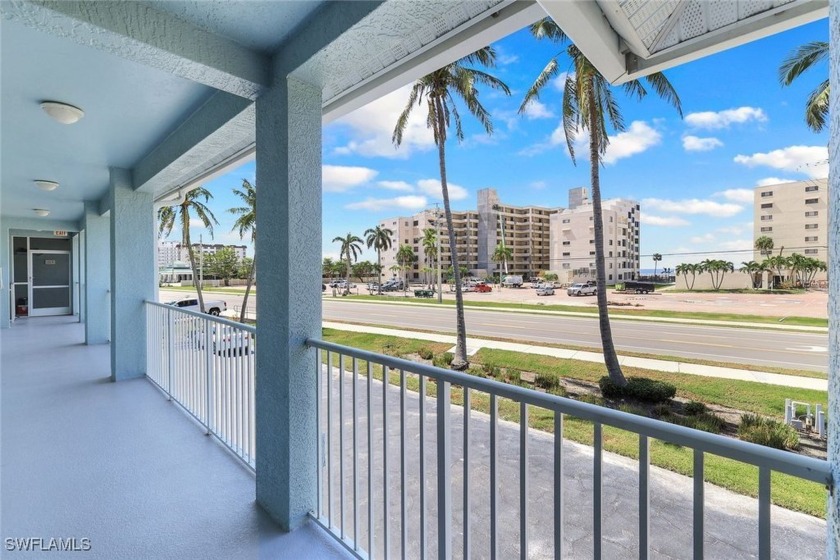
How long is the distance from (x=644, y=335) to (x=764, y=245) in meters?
10.1

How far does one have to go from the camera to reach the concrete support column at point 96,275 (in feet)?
19.5

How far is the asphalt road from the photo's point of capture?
1017cm

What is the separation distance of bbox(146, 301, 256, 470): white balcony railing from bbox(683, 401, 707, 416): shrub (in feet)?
22.6

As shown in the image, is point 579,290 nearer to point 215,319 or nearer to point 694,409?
point 694,409

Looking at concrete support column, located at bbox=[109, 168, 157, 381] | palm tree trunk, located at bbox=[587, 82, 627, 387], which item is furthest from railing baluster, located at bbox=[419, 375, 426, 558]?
palm tree trunk, located at bbox=[587, 82, 627, 387]

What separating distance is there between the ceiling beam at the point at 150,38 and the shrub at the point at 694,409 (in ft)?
24.9

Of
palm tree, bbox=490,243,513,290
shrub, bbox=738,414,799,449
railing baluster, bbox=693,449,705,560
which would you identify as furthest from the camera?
palm tree, bbox=490,243,513,290

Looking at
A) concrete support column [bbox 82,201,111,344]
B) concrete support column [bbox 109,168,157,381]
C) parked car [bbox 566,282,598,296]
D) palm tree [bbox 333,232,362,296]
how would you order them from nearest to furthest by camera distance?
concrete support column [bbox 109,168,157,381]
concrete support column [bbox 82,201,111,344]
palm tree [bbox 333,232,362,296]
parked car [bbox 566,282,598,296]

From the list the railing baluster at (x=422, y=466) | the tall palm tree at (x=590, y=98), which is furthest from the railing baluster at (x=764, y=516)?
the tall palm tree at (x=590, y=98)

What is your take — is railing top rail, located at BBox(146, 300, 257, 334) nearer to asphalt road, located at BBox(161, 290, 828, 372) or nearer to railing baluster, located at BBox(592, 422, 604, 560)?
railing baluster, located at BBox(592, 422, 604, 560)

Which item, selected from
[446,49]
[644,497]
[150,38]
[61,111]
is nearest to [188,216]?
[61,111]

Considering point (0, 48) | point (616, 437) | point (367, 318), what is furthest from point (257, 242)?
point (367, 318)

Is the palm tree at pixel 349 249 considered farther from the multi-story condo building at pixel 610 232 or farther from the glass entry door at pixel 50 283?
the multi-story condo building at pixel 610 232

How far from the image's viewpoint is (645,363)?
9.55 metres
